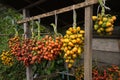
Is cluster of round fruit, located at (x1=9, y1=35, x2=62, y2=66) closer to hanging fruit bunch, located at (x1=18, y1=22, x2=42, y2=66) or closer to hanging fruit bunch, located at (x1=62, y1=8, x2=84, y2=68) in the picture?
hanging fruit bunch, located at (x1=18, y1=22, x2=42, y2=66)

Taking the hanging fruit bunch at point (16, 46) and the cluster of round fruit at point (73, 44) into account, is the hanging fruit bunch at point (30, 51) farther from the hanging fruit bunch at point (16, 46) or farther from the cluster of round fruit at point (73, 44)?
the cluster of round fruit at point (73, 44)

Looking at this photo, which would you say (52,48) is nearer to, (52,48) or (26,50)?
(52,48)

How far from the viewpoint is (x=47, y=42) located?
299 centimetres

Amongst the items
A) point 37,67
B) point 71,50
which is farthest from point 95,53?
point 71,50

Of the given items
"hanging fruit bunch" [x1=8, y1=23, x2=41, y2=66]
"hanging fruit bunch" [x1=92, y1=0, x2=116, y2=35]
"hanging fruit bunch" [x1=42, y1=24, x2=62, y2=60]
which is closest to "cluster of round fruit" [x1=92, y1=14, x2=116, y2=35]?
"hanging fruit bunch" [x1=92, y1=0, x2=116, y2=35]

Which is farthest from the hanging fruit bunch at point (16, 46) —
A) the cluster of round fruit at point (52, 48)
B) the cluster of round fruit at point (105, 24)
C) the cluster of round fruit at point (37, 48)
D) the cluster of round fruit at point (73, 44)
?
the cluster of round fruit at point (105, 24)

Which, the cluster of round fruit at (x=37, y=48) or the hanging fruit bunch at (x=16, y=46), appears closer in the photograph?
the cluster of round fruit at (x=37, y=48)

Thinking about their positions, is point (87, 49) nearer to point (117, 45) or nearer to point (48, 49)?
point (48, 49)

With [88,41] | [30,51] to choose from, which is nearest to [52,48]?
[88,41]

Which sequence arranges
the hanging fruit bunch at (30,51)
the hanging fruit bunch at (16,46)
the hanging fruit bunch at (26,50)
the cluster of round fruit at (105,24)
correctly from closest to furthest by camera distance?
the cluster of round fruit at (105,24) < the hanging fruit bunch at (30,51) < the hanging fruit bunch at (26,50) < the hanging fruit bunch at (16,46)

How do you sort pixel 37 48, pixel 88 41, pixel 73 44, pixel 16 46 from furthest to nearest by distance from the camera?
pixel 16 46, pixel 37 48, pixel 88 41, pixel 73 44

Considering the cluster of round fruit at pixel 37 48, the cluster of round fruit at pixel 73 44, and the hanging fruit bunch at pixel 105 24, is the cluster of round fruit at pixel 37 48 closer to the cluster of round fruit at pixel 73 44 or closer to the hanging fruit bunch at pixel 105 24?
the cluster of round fruit at pixel 73 44

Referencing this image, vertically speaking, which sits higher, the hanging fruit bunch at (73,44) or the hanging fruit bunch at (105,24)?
the hanging fruit bunch at (105,24)

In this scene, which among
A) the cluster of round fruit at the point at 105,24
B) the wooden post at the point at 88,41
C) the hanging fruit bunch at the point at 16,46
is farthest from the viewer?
the hanging fruit bunch at the point at 16,46
